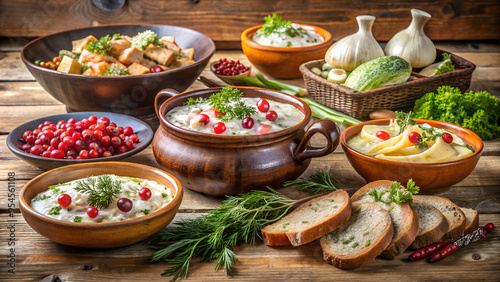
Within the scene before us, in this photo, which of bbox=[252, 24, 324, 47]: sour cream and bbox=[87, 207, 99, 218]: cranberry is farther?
bbox=[252, 24, 324, 47]: sour cream

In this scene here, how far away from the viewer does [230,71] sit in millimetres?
3922

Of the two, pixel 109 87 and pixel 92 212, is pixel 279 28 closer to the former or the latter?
pixel 109 87

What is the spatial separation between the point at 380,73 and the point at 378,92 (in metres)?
0.15

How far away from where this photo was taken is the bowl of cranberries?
12.5 ft

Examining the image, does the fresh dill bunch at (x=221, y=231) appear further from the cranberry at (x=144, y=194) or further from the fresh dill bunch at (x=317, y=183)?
the fresh dill bunch at (x=317, y=183)

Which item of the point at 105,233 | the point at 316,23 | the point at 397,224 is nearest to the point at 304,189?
the point at 397,224

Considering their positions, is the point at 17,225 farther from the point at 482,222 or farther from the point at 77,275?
the point at 482,222

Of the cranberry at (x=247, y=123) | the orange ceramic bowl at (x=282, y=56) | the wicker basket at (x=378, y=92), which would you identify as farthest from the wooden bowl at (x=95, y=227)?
the orange ceramic bowl at (x=282, y=56)

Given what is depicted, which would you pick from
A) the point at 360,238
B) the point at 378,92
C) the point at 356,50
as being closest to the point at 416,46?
the point at 356,50

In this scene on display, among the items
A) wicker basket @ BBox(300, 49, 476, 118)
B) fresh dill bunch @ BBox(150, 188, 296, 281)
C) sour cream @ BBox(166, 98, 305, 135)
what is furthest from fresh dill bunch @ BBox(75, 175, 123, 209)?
wicker basket @ BBox(300, 49, 476, 118)

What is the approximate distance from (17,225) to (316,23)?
3.77m

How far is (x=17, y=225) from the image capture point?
2109 mm

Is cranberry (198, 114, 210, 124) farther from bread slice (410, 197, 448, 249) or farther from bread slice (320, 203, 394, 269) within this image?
bread slice (410, 197, 448, 249)

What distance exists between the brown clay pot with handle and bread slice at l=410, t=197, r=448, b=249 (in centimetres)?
48
